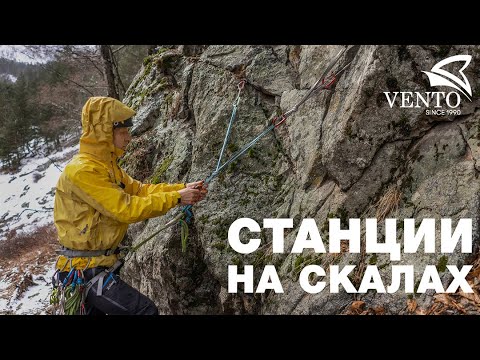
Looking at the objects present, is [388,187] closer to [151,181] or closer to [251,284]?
[251,284]

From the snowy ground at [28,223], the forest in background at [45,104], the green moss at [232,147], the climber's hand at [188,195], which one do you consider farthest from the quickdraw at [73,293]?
the forest in background at [45,104]

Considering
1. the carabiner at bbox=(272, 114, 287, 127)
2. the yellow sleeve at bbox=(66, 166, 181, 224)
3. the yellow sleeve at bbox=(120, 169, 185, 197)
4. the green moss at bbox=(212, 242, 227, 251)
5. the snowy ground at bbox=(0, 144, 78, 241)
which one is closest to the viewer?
the yellow sleeve at bbox=(66, 166, 181, 224)

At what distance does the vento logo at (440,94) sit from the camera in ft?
14.1

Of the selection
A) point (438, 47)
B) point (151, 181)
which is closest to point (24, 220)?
point (151, 181)

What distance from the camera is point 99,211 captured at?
4.11 meters

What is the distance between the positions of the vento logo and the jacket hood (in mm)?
3170

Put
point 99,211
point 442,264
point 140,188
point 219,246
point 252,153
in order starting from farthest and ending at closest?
point 252,153 < point 219,246 < point 140,188 < point 99,211 < point 442,264

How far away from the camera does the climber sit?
4043 mm

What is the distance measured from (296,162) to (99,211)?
2.91 meters

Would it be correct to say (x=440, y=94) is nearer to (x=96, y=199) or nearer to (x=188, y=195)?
(x=188, y=195)

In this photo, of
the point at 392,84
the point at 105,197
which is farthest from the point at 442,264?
the point at 105,197

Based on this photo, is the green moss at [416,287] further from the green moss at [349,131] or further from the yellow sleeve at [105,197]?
the yellow sleeve at [105,197]

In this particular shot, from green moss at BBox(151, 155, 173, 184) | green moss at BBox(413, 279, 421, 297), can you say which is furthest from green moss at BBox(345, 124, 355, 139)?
green moss at BBox(151, 155, 173, 184)

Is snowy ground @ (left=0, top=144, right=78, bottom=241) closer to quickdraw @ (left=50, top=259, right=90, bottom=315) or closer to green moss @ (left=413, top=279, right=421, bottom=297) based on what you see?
quickdraw @ (left=50, top=259, right=90, bottom=315)
